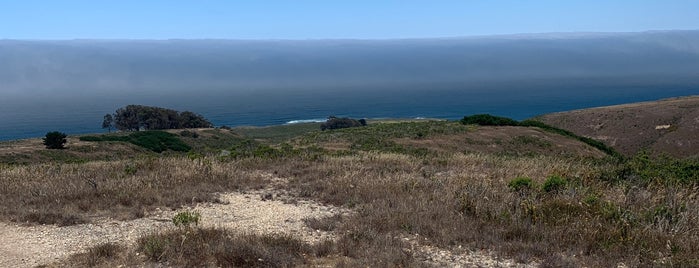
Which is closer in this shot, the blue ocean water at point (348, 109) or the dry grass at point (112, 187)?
the dry grass at point (112, 187)

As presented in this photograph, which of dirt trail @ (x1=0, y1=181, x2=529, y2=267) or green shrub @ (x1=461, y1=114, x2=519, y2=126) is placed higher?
dirt trail @ (x1=0, y1=181, x2=529, y2=267)

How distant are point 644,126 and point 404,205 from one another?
53.0m

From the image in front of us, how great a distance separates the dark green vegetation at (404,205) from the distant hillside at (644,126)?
125 feet

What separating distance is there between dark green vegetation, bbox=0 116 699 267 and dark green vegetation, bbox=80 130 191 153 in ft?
101

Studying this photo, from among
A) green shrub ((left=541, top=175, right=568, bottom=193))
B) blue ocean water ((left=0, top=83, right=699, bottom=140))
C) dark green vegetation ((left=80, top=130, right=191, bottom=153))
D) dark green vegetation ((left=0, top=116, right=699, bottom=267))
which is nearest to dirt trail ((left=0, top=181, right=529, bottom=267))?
dark green vegetation ((left=0, top=116, right=699, bottom=267))

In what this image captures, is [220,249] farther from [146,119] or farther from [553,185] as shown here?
[146,119]

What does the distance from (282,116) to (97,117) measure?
52.7m

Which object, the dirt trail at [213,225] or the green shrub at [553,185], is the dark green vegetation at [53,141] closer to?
the dirt trail at [213,225]

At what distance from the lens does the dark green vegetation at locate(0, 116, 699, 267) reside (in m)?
6.59

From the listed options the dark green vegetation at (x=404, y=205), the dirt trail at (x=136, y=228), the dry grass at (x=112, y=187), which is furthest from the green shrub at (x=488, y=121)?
the dirt trail at (x=136, y=228)

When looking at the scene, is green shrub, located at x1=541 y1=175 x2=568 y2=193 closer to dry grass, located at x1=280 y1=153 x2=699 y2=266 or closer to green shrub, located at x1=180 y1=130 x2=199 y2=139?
Answer: dry grass, located at x1=280 y1=153 x2=699 y2=266

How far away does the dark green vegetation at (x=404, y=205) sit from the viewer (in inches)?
259

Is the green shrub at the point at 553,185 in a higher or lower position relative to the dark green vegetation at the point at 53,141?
higher

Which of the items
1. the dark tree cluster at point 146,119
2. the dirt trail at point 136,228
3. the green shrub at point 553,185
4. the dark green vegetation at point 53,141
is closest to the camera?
the dirt trail at point 136,228
